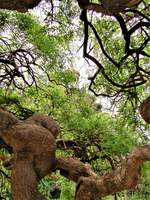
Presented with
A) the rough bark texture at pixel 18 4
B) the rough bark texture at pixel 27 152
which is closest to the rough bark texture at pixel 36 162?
the rough bark texture at pixel 27 152

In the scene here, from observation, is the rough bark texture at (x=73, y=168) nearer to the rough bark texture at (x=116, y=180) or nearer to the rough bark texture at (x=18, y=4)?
the rough bark texture at (x=116, y=180)

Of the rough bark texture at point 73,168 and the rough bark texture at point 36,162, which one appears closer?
the rough bark texture at point 36,162

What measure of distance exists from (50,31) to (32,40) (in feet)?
0.69

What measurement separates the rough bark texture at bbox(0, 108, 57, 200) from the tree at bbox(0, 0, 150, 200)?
0.04 ft

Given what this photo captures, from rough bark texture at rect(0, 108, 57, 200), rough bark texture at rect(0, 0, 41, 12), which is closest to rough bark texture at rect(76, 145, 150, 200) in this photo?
rough bark texture at rect(0, 108, 57, 200)

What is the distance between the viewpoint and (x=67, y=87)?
14.3 ft

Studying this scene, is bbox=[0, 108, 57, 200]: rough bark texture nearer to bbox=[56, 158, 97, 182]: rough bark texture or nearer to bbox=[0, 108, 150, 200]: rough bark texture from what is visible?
bbox=[0, 108, 150, 200]: rough bark texture

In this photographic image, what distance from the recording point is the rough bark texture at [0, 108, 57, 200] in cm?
295

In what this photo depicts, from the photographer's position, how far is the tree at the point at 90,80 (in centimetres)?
325

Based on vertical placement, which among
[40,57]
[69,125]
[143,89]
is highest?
[40,57]

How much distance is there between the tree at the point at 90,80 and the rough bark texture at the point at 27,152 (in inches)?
0.5

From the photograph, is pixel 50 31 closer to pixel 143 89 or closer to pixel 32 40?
pixel 32 40

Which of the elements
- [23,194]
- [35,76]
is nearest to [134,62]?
[35,76]

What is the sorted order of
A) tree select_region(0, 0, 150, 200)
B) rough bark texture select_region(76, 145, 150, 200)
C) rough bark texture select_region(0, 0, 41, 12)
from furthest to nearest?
tree select_region(0, 0, 150, 200)
rough bark texture select_region(76, 145, 150, 200)
rough bark texture select_region(0, 0, 41, 12)
